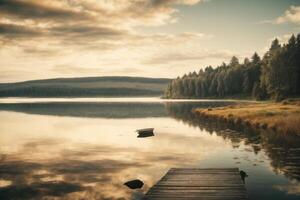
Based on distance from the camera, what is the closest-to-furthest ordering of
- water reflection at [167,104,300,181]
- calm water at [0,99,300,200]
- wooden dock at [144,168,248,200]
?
wooden dock at [144,168,248,200] → calm water at [0,99,300,200] → water reflection at [167,104,300,181]

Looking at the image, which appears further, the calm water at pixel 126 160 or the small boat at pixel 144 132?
the small boat at pixel 144 132

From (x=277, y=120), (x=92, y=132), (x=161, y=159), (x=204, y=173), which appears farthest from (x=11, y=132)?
(x=204, y=173)

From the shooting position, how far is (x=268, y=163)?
3312 cm

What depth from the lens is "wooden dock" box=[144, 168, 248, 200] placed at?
19.7 m

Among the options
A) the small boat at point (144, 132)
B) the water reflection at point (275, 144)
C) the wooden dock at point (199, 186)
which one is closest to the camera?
the wooden dock at point (199, 186)

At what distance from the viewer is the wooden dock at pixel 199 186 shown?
19688mm

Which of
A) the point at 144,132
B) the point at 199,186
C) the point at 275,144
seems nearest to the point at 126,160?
the point at 199,186

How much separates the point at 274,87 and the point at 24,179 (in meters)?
102

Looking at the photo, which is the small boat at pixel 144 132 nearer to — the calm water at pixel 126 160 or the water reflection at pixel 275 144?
the calm water at pixel 126 160

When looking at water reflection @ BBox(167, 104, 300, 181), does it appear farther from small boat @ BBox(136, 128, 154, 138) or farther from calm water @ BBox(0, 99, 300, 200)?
small boat @ BBox(136, 128, 154, 138)

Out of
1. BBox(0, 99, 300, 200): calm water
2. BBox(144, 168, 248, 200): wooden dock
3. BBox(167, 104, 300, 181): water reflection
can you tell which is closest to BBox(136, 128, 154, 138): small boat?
BBox(0, 99, 300, 200): calm water

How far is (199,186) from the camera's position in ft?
72.0

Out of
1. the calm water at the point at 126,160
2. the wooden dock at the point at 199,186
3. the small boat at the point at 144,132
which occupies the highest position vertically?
the wooden dock at the point at 199,186

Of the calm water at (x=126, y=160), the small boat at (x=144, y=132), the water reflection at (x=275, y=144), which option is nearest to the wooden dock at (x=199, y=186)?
the calm water at (x=126, y=160)
